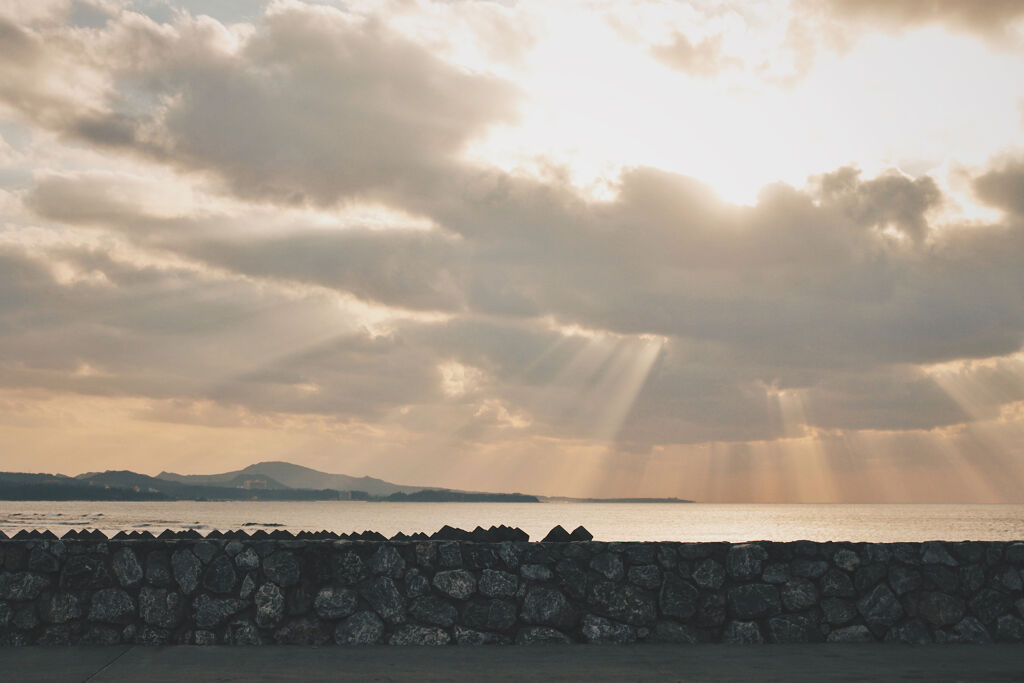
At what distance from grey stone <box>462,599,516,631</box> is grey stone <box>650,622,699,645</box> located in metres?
1.49

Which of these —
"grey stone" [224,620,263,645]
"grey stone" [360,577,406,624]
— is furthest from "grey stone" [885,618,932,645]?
"grey stone" [224,620,263,645]

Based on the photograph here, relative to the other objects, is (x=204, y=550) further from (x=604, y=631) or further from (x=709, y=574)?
(x=709, y=574)

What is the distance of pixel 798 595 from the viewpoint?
979 centimetres

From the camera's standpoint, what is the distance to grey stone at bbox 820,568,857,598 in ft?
32.3

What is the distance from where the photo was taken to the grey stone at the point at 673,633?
9484mm

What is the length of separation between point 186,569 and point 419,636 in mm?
2466

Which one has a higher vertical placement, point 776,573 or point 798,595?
point 776,573

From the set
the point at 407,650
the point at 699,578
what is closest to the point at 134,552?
the point at 407,650

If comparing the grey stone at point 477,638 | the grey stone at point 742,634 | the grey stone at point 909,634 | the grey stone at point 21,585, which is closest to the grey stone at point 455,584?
the grey stone at point 477,638

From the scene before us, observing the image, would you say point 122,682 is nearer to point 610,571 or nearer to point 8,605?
point 8,605

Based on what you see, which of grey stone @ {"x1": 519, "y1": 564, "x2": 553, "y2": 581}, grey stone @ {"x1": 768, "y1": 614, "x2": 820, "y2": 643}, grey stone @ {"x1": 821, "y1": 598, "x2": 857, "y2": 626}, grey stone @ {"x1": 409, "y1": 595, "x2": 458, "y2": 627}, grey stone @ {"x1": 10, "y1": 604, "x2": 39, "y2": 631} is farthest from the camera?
grey stone @ {"x1": 821, "y1": 598, "x2": 857, "y2": 626}

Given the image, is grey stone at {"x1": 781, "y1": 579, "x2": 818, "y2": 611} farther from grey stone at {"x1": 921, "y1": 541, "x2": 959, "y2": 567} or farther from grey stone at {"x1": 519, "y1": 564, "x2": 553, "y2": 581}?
grey stone at {"x1": 519, "y1": 564, "x2": 553, "y2": 581}

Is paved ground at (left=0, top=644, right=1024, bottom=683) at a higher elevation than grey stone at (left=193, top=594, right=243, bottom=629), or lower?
lower

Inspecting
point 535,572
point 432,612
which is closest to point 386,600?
point 432,612
